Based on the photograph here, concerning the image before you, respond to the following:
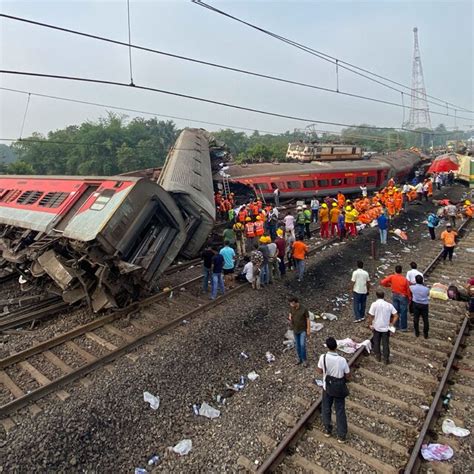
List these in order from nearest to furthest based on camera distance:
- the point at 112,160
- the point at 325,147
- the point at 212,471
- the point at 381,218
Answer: the point at 212,471 < the point at 381,218 < the point at 325,147 < the point at 112,160

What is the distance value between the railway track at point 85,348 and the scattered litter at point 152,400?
47.0 inches

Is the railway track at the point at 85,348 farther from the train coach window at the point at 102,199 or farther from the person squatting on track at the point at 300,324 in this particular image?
the person squatting on track at the point at 300,324

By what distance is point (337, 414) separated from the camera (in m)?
5.06

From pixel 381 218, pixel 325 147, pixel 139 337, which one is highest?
pixel 325 147

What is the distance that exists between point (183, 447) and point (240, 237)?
887 centimetres

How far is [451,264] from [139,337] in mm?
10087

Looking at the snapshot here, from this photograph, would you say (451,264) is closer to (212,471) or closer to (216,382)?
(216,382)

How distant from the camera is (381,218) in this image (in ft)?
46.9

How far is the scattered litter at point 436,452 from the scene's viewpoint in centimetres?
472

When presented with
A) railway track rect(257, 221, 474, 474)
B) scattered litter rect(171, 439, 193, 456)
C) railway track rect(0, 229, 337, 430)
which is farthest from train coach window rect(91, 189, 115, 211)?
railway track rect(257, 221, 474, 474)

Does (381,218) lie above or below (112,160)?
below

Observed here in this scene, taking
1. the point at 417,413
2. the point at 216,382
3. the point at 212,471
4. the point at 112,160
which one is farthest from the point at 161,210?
the point at 112,160

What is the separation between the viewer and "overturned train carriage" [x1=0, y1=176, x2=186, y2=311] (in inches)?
310

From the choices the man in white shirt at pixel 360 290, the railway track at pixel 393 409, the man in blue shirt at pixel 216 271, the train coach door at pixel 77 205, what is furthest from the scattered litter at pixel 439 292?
the train coach door at pixel 77 205
